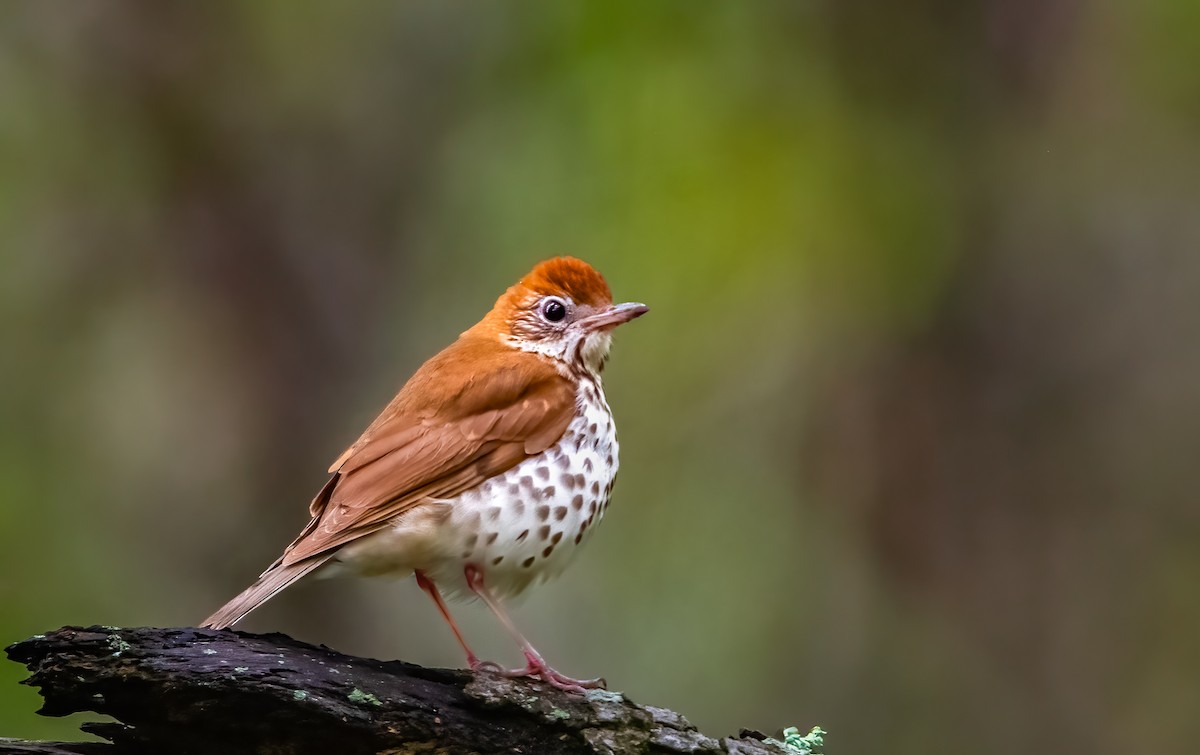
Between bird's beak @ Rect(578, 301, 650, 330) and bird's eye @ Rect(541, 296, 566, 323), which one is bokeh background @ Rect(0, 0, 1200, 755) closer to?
bird's eye @ Rect(541, 296, 566, 323)

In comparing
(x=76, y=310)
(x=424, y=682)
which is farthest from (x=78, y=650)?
(x=76, y=310)

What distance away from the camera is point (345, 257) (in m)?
8.00

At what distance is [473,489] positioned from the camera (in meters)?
4.63

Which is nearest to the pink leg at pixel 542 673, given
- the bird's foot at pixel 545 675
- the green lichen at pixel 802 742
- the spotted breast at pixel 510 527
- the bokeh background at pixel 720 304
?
the bird's foot at pixel 545 675

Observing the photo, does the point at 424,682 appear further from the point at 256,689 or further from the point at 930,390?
the point at 930,390

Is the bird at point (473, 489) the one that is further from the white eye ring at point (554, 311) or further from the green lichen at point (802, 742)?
the green lichen at point (802, 742)

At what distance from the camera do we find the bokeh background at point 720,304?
8.00 m

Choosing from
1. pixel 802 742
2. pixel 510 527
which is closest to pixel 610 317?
pixel 510 527

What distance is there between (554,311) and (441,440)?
3.23ft

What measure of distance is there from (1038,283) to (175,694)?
6459mm

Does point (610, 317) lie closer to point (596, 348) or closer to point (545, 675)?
point (596, 348)

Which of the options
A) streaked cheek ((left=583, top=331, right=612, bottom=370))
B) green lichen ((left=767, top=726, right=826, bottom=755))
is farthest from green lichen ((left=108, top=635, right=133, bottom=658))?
streaked cheek ((left=583, top=331, right=612, bottom=370))

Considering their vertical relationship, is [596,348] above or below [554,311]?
below

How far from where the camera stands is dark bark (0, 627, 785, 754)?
3494mm
